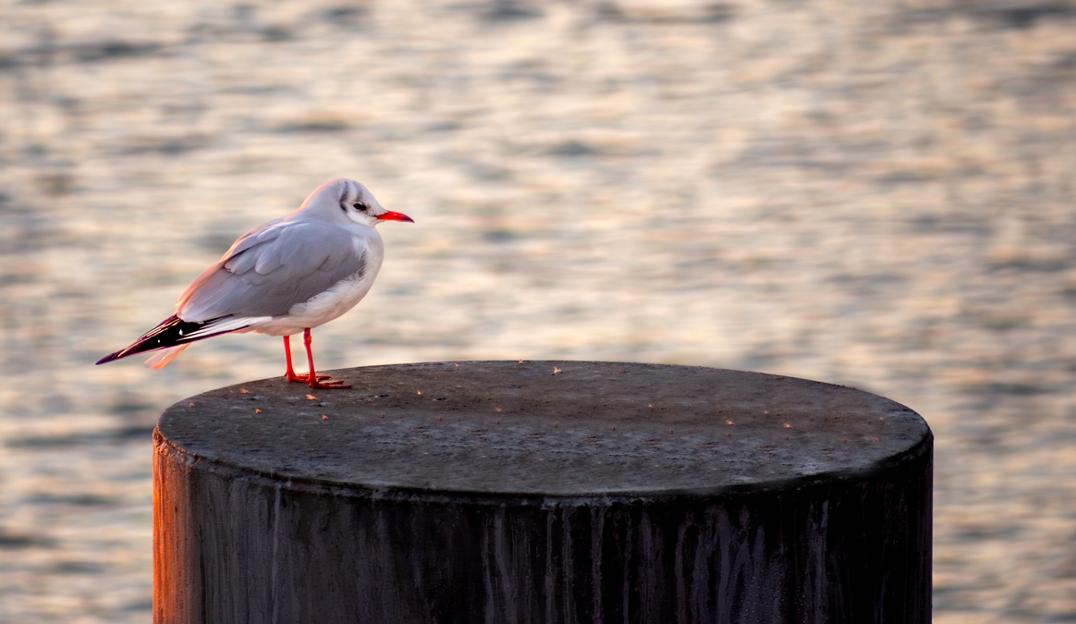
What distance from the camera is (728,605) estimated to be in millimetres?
2654

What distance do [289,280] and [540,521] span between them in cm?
135

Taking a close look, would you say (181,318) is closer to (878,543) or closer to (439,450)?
(439,450)

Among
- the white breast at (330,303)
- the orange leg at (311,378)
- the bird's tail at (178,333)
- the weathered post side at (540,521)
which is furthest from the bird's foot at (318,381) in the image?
the weathered post side at (540,521)

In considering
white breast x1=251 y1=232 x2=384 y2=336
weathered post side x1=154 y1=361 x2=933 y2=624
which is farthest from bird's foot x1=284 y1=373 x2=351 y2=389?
weathered post side x1=154 y1=361 x2=933 y2=624

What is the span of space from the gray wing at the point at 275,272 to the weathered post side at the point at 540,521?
465 millimetres

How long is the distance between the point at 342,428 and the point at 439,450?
1.02 ft

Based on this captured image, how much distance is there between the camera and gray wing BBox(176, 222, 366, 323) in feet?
12.0

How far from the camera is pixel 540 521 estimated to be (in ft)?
8.52

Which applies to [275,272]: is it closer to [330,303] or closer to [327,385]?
[330,303]

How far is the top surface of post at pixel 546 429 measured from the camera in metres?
2.76

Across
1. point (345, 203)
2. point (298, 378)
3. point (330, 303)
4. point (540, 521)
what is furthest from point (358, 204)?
point (540, 521)

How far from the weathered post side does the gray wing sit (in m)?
0.46

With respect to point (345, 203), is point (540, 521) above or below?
below

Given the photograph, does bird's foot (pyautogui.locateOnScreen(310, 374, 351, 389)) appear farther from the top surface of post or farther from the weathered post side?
the weathered post side
